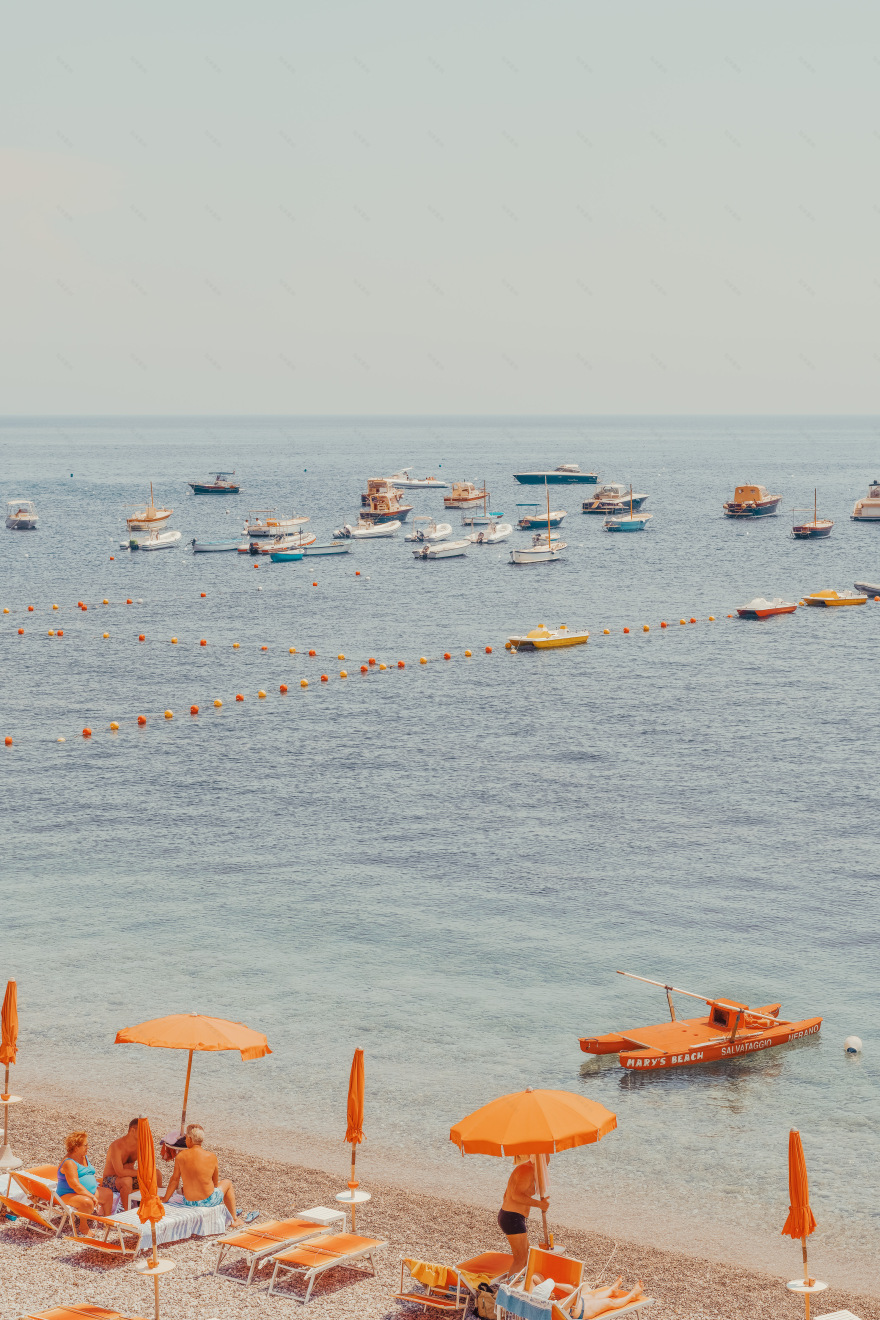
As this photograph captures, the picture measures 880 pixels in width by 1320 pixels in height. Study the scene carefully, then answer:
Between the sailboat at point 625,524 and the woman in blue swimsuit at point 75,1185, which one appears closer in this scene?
the woman in blue swimsuit at point 75,1185

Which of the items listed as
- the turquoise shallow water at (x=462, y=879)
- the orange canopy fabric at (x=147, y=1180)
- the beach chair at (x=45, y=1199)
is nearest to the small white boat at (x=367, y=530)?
the turquoise shallow water at (x=462, y=879)

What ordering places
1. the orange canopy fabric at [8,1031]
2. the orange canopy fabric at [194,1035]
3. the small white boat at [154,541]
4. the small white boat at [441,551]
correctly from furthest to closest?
the small white boat at [154,541] < the small white boat at [441,551] < the orange canopy fabric at [8,1031] < the orange canopy fabric at [194,1035]

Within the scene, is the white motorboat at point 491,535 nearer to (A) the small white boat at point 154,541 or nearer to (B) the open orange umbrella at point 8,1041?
(A) the small white boat at point 154,541

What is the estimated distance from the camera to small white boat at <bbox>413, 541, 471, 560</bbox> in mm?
115062

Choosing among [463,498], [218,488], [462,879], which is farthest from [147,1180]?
[218,488]

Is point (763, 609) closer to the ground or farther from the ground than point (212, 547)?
closer to the ground

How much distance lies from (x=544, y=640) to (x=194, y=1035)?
5673 cm

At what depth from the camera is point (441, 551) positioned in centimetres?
11588

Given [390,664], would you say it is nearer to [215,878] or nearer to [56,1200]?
[215,878]

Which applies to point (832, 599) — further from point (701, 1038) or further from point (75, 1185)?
point (75, 1185)

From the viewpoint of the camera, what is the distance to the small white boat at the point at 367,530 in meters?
130

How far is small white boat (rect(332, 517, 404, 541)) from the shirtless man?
113149 mm

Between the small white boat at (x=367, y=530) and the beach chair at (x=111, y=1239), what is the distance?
4484 inches

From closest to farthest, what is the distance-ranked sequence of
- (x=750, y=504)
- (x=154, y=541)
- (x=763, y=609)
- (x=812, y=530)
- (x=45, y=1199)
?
(x=45, y=1199) → (x=763, y=609) → (x=154, y=541) → (x=812, y=530) → (x=750, y=504)
